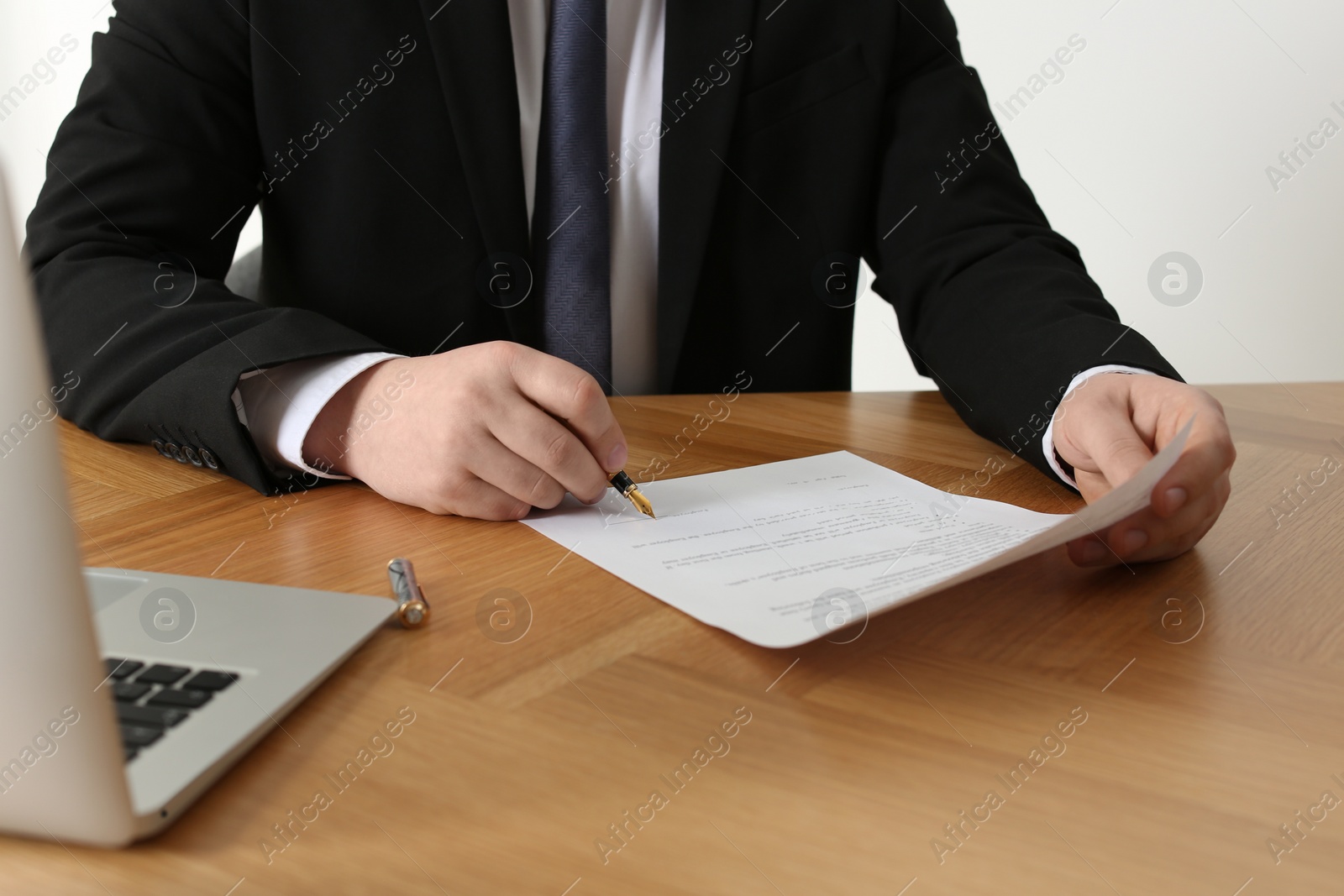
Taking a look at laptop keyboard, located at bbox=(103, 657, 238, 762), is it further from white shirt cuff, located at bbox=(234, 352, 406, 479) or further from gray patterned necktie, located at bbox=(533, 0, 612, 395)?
gray patterned necktie, located at bbox=(533, 0, 612, 395)

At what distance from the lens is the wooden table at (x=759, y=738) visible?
1.14 ft

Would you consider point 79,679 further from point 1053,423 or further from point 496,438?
point 1053,423

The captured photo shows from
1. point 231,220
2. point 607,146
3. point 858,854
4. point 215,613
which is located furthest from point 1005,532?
point 231,220

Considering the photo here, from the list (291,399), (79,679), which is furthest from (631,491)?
(79,679)

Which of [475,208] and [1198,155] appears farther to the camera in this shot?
[1198,155]

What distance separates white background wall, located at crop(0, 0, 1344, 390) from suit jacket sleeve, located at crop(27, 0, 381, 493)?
74.3 inches

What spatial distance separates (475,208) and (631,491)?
57 centimetres

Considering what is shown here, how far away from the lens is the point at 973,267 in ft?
3.83

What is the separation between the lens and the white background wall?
2066 mm

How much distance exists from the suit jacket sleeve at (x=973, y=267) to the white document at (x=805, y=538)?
0.20 m

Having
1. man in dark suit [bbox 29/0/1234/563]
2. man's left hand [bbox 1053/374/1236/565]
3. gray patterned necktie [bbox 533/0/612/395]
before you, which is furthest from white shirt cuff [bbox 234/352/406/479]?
man's left hand [bbox 1053/374/1236/565]

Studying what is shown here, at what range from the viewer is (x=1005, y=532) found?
2.28 feet

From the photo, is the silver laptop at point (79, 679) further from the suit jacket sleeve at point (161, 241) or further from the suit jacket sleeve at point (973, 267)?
the suit jacket sleeve at point (973, 267)

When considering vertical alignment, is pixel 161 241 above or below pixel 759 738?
above
